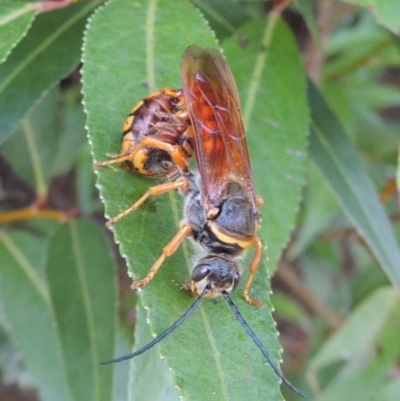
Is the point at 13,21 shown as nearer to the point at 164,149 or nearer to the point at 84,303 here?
the point at 164,149

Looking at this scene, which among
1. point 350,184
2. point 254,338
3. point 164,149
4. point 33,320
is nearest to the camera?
point 254,338

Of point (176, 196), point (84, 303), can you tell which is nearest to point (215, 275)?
point (176, 196)

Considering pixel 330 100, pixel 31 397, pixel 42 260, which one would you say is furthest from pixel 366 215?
pixel 31 397

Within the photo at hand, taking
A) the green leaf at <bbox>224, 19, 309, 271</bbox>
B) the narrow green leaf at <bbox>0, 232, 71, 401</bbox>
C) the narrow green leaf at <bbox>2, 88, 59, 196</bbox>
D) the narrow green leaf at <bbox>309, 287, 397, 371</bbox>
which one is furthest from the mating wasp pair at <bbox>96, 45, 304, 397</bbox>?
the narrow green leaf at <bbox>309, 287, 397, 371</bbox>

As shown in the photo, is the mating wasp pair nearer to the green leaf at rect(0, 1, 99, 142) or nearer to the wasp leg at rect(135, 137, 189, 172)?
the wasp leg at rect(135, 137, 189, 172)

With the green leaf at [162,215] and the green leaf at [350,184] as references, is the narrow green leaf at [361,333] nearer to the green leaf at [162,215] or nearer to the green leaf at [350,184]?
the green leaf at [350,184]
